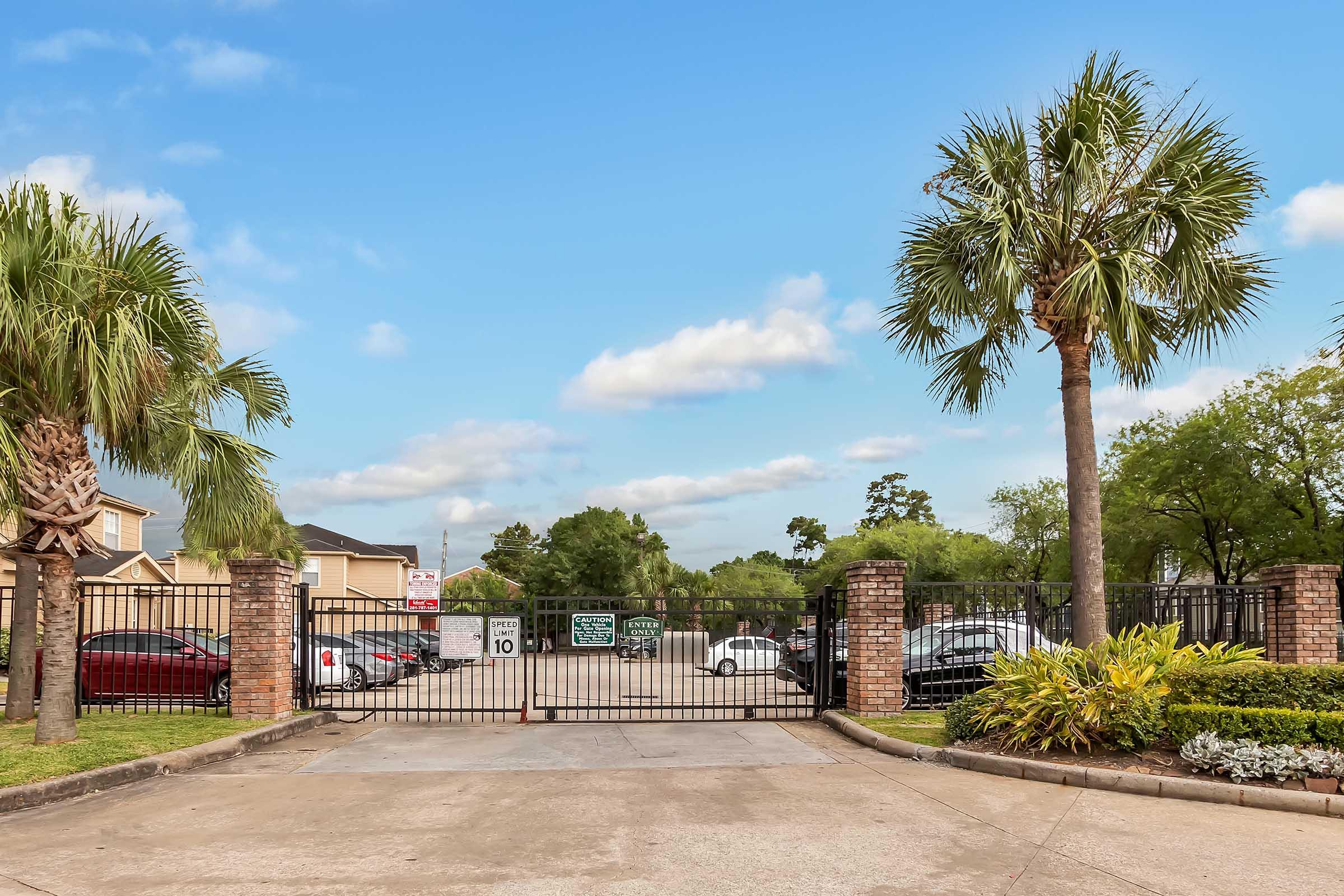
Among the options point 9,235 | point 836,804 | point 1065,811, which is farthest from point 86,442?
point 1065,811

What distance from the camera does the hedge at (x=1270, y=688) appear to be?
1004cm

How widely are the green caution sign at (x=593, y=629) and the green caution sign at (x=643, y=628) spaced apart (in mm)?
249

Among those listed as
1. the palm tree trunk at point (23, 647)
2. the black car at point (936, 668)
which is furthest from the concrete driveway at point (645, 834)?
the palm tree trunk at point (23, 647)

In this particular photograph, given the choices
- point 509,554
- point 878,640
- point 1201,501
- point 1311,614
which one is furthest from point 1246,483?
point 509,554

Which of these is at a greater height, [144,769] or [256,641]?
[256,641]

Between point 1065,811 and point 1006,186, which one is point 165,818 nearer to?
point 1065,811

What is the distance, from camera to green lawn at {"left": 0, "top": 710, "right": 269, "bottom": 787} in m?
9.41

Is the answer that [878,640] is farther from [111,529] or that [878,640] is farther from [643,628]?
[111,529]

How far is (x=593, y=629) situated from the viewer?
1545cm

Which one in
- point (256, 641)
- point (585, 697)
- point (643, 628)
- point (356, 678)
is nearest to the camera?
point (256, 641)

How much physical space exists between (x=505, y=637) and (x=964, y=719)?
23.2ft

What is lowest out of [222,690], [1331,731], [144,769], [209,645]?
[222,690]

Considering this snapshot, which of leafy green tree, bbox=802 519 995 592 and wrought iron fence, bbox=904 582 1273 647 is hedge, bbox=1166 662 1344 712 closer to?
wrought iron fence, bbox=904 582 1273 647

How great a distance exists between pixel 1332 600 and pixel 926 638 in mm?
6564
